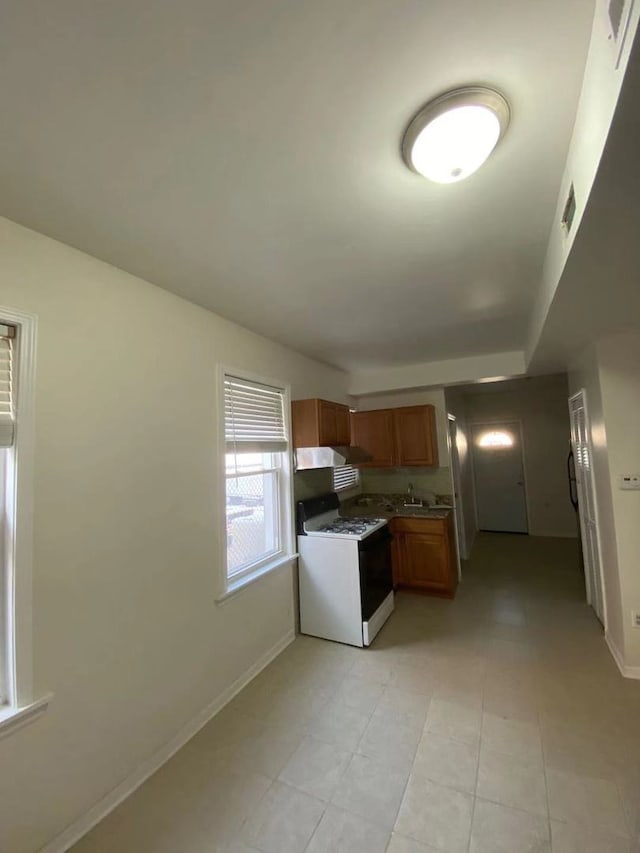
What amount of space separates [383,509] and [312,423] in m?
1.84

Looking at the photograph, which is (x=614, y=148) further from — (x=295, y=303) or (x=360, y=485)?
→ (x=360, y=485)

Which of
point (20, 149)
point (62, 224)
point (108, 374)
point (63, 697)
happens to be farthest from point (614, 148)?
point (63, 697)

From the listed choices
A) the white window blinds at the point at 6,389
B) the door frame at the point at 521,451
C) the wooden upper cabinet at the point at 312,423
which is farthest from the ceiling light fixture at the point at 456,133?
the door frame at the point at 521,451

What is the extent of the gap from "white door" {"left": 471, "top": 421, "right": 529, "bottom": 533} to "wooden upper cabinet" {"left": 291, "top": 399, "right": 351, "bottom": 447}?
14.6 ft

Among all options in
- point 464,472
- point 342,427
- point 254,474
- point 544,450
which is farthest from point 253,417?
point 544,450

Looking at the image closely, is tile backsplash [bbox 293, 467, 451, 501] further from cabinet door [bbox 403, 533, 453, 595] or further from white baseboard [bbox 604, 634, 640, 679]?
white baseboard [bbox 604, 634, 640, 679]

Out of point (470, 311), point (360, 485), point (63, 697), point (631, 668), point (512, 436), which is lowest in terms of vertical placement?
point (631, 668)

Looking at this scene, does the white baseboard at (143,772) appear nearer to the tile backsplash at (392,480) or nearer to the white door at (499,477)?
the tile backsplash at (392,480)

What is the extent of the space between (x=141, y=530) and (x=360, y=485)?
3.47 meters

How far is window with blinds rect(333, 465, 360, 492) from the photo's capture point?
4.35 m

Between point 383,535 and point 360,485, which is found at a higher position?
point 360,485

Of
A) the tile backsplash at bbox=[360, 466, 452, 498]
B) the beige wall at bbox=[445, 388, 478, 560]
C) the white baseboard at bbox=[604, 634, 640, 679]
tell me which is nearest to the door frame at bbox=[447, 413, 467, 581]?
the beige wall at bbox=[445, 388, 478, 560]

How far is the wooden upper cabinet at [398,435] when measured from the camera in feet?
14.7

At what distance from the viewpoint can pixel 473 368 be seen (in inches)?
159
